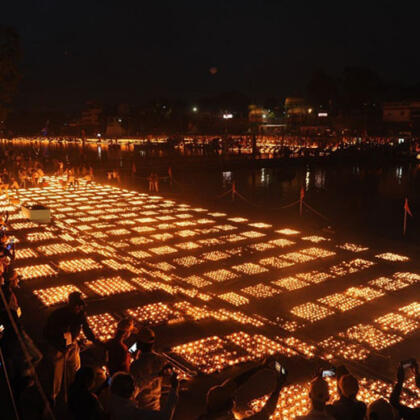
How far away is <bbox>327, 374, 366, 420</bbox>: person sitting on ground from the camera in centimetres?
372

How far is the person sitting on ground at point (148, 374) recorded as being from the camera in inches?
165

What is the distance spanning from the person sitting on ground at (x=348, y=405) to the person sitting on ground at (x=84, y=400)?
2072mm

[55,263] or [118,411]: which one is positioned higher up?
[118,411]

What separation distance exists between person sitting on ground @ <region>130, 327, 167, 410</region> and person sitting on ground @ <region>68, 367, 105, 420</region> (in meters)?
0.46

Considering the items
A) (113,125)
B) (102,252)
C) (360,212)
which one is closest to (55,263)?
(102,252)

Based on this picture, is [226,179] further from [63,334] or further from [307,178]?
[63,334]

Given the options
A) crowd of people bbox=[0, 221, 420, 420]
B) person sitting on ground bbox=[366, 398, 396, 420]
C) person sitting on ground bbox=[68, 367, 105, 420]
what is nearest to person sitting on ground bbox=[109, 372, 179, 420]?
crowd of people bbox=[0, 221, 420, 420]

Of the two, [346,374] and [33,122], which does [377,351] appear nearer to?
[346,374]

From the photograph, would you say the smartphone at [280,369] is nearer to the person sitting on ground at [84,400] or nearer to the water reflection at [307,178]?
the person sitting on ground at [84,400]

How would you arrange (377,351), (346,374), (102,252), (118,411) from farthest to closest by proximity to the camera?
(102,252) < (377,351) < (346,374) < (118,411)

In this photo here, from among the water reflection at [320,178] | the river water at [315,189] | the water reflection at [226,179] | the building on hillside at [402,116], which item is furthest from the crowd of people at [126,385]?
the building on hillside at [402,116]

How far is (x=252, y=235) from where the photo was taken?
1446cm

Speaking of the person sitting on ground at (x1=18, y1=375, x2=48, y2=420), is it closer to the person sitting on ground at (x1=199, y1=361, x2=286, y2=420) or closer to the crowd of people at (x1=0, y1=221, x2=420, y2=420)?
the crowd of people at (x1=0, y1=221, x2=420, y2=420)

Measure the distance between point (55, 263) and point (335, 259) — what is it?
24.6 ft
